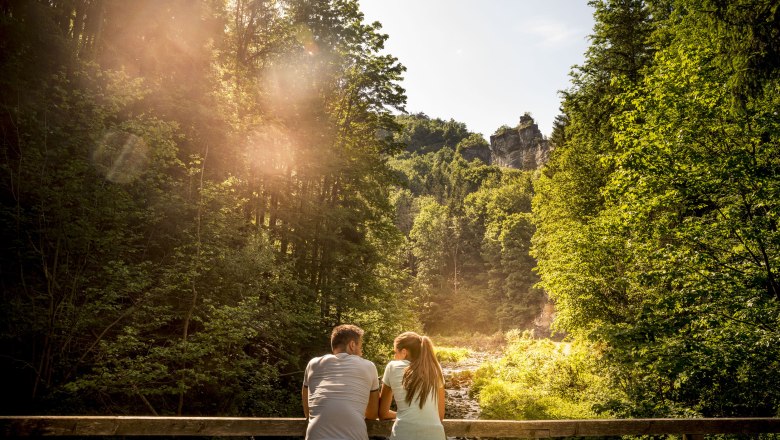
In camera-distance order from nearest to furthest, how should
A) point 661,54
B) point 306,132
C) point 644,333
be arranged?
point 644,333
point 661,54
point 306,132

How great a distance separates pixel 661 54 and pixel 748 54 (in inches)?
152

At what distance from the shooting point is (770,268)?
8.34 metres

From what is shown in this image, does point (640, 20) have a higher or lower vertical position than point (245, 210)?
higher

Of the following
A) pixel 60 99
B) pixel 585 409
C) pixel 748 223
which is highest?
pixel 60 99

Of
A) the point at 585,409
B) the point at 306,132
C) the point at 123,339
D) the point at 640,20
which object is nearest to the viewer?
the point at 123,339

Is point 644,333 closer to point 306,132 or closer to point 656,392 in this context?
point 656,392

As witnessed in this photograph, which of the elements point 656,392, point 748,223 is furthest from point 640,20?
point 656,392

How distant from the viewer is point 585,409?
576 inches

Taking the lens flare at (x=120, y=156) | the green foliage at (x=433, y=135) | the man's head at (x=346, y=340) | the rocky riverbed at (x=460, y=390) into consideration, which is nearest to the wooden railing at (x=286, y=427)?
the man's head at (x=346, y=340)

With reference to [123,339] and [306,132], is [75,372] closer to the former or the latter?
[123,339]

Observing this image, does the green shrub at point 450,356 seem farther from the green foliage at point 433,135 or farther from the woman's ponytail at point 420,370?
the green foliage at point 433,135

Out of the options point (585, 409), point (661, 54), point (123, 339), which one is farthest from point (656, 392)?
point (123, 339)

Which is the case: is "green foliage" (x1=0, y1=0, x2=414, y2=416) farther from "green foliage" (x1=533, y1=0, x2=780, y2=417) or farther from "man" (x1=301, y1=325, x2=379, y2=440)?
"green foliage" (x1=533, y1=0, x2=780, y2=417)

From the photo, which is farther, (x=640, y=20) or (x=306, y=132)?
(x=306, y=132)
